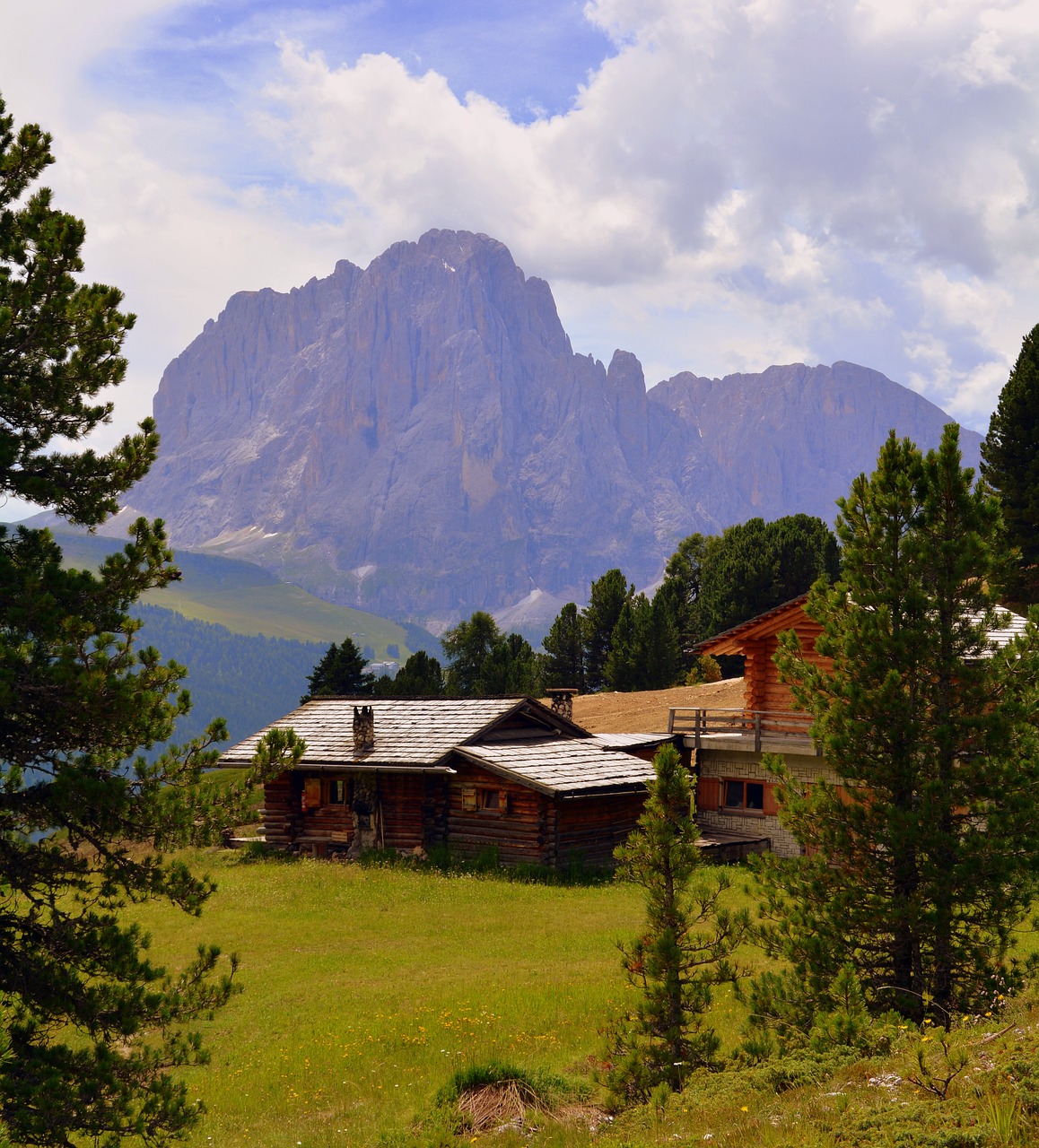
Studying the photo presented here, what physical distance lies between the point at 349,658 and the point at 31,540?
5478 centimetres

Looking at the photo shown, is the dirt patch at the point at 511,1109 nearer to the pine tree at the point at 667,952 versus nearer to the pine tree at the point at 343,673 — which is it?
the pine tree at the point at 667,952

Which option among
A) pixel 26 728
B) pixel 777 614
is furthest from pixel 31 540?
pixel 777 614

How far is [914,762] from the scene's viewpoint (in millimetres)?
12969

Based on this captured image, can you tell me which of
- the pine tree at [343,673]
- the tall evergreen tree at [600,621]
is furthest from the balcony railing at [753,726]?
the tall evergreen tree at [600,621]

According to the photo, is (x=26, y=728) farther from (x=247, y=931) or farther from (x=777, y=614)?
(x=777, y=614)

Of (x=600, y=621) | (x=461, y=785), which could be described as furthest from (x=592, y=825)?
(x=600, y=621)

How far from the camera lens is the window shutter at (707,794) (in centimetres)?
3300

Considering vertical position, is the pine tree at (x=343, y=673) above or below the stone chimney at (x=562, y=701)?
above

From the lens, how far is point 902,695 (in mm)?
12930

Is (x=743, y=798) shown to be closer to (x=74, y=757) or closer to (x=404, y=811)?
(x=404, y=811)

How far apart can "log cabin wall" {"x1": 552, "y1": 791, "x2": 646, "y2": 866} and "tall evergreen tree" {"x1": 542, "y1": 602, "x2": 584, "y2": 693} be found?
4269 cm

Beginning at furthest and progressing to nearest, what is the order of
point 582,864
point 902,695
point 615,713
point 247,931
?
1. point 615,713
2. point 582,864
3. point 247,931
4. point 902,695

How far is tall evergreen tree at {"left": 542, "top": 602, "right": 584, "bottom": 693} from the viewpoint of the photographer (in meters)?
75.1

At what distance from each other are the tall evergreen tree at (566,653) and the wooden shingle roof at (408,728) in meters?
37.8
